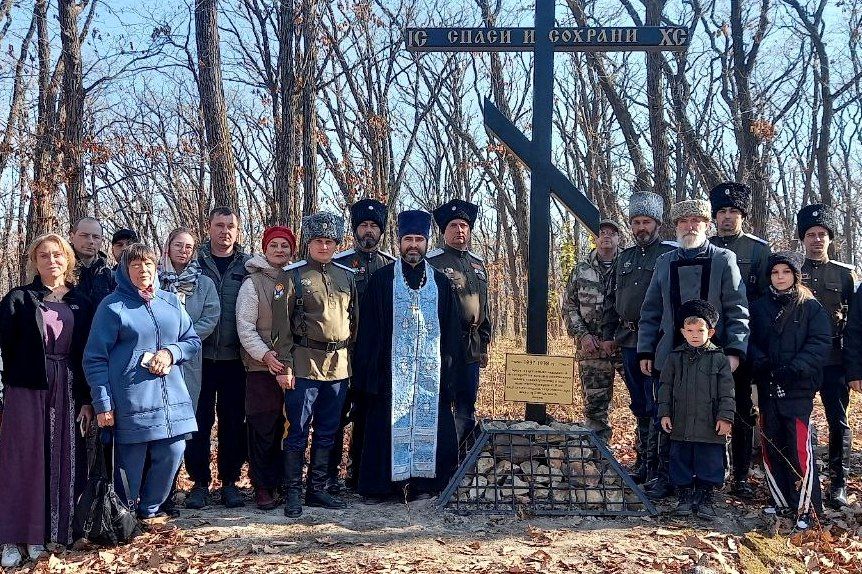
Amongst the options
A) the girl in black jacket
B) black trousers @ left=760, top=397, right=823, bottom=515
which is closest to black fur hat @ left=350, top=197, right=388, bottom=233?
the girl in black jacket

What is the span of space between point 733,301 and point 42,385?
4.60 meters

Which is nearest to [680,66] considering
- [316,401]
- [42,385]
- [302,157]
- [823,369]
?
[302,157]

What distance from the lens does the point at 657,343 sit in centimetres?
523

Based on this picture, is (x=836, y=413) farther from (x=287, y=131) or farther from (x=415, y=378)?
(x=287, y=131)

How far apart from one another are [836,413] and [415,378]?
10.5 feet

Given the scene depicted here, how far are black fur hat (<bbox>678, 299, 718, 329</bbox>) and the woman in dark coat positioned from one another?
403 cm

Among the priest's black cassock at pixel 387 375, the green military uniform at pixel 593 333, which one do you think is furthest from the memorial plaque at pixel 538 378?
the green military uniform at pixel 593 333

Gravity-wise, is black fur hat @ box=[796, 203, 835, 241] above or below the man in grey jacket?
above

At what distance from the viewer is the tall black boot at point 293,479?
500cm

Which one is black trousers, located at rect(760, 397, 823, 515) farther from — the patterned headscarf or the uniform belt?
the patterned headscarf

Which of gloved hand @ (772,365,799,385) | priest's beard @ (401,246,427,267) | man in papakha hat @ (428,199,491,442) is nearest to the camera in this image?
gloved hand @ (772,365,799,385)

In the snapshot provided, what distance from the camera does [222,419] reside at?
17.7 ft

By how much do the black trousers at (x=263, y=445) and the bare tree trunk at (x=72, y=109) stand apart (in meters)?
5.88

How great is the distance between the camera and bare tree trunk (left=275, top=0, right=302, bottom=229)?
321 inches
